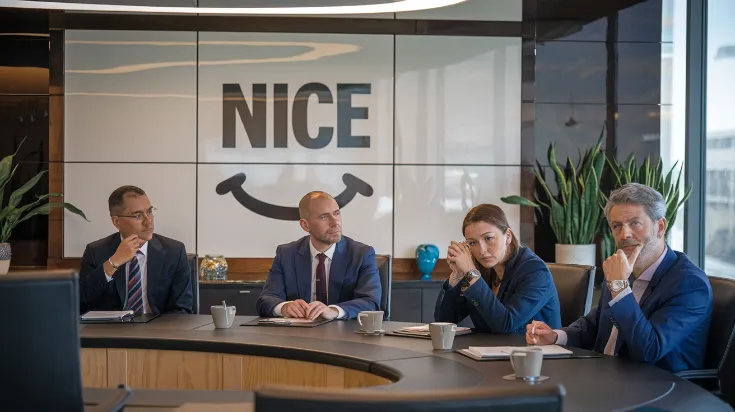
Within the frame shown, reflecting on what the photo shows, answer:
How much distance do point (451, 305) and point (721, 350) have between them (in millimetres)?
1211

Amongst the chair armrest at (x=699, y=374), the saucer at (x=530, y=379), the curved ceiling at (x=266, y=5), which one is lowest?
the chair armrest at (x=699, y=374)

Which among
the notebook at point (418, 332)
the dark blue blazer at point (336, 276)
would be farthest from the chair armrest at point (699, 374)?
the dark blue blazer at point (336, 276)

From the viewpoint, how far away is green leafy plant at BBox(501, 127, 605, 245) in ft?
21.4

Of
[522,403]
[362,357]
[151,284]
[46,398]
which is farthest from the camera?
[151,284]

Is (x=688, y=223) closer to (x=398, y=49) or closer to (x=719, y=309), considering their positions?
(x=398, y=49)

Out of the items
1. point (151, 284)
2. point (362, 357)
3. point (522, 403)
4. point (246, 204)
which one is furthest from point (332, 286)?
point (522, 403)

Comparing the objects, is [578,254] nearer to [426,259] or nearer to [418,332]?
[426,259]

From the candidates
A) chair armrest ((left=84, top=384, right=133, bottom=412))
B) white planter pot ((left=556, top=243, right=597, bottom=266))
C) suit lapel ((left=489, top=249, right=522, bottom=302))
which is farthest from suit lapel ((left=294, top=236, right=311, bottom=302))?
white planter pot ((left=556, top=243, right=597, bottom=266))

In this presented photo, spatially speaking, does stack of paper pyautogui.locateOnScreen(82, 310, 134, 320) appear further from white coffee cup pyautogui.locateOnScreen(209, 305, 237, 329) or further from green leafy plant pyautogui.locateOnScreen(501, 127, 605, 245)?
green leafy plant pyautogui.locateOnScreen(501, 127, 605, 245)

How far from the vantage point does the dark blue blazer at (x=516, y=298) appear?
3.60m

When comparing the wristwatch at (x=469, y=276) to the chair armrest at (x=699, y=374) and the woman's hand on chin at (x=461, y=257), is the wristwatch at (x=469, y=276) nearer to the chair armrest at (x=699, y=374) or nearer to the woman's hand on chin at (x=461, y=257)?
the woman's hand on chin at (x=461, y=257)

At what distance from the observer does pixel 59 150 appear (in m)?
6.56

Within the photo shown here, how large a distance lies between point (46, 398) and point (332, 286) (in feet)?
8.55

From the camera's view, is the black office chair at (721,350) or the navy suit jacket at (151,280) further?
the navy suit jacket at (151,280)
